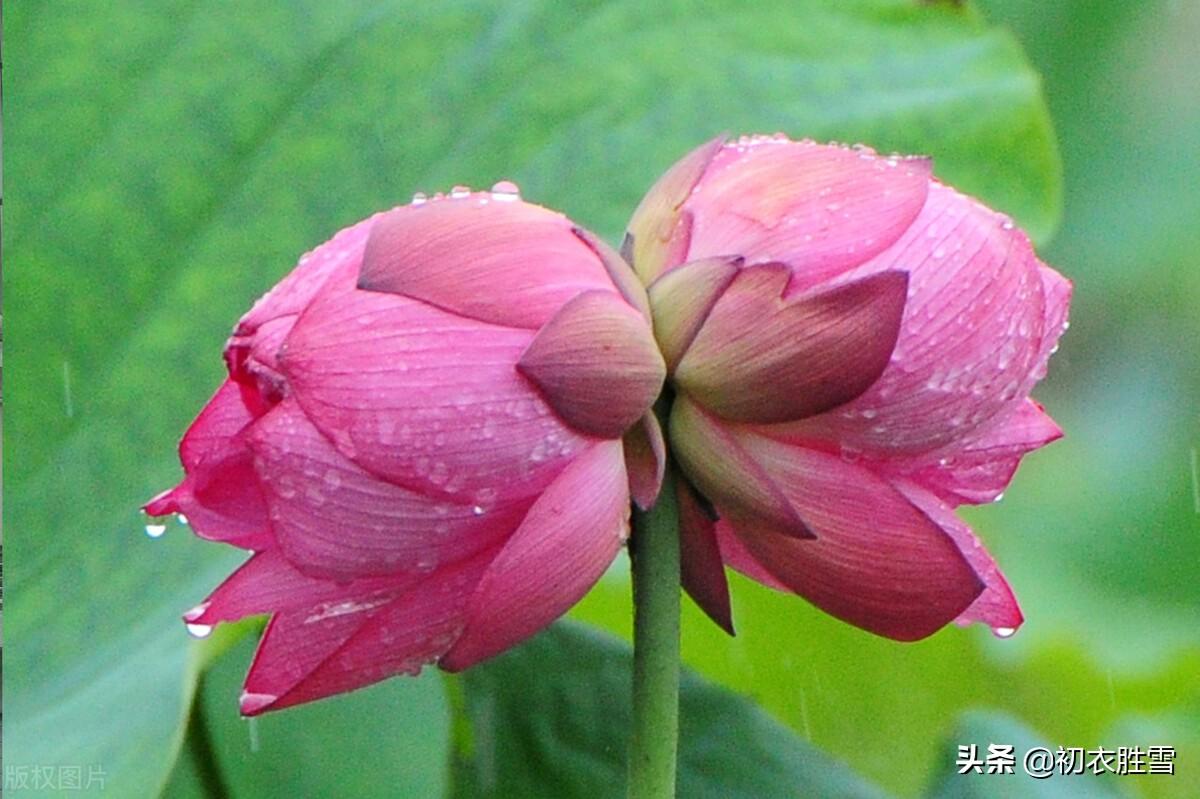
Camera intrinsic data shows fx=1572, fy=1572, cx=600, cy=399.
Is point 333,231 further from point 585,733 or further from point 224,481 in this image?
point 224,481

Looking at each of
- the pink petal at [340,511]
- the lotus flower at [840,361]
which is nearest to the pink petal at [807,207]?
the lotus flower at [840,361]

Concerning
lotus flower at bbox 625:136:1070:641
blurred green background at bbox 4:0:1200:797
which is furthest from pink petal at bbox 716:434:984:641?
blurred green background at bbox 4:0:1200:797

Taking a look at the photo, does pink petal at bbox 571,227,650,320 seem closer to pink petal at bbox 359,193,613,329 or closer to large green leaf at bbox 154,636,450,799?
pink petal at bbox 359,193,613,329

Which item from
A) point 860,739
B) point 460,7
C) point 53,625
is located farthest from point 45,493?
point 860,739

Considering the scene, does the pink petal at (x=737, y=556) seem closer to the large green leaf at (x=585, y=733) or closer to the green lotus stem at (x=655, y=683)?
the green lotus stem at (x=655, y=683)

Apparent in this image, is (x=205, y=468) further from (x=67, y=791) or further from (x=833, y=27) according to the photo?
(x=833, y=27)
